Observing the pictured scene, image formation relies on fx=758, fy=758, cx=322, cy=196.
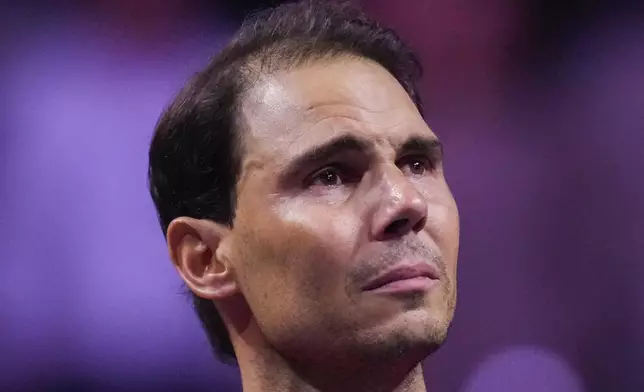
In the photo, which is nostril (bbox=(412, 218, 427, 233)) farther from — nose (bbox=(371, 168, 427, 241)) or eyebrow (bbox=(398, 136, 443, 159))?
eyebrow (bbox=(398, 136, 443, 159))

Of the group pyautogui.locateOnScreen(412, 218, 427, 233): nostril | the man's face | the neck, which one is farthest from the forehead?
the neck

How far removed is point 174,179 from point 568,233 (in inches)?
40.0

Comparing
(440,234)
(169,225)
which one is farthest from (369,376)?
(169,225)

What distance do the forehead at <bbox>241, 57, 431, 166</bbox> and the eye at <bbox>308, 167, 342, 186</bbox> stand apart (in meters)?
0.04

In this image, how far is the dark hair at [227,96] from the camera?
1.25 metres

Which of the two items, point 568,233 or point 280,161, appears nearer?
point 280,161

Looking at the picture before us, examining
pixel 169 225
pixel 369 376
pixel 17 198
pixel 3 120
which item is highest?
pixel 3 120

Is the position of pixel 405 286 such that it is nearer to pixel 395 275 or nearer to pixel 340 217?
pixel 395 275

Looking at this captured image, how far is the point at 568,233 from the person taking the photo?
1859 mm

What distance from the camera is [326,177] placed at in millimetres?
1130

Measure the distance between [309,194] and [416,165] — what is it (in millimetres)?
A: 208

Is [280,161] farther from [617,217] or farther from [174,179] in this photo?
[617,217]

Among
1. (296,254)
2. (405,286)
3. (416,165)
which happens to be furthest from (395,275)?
(416,165)

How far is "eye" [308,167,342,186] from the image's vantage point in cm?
113
